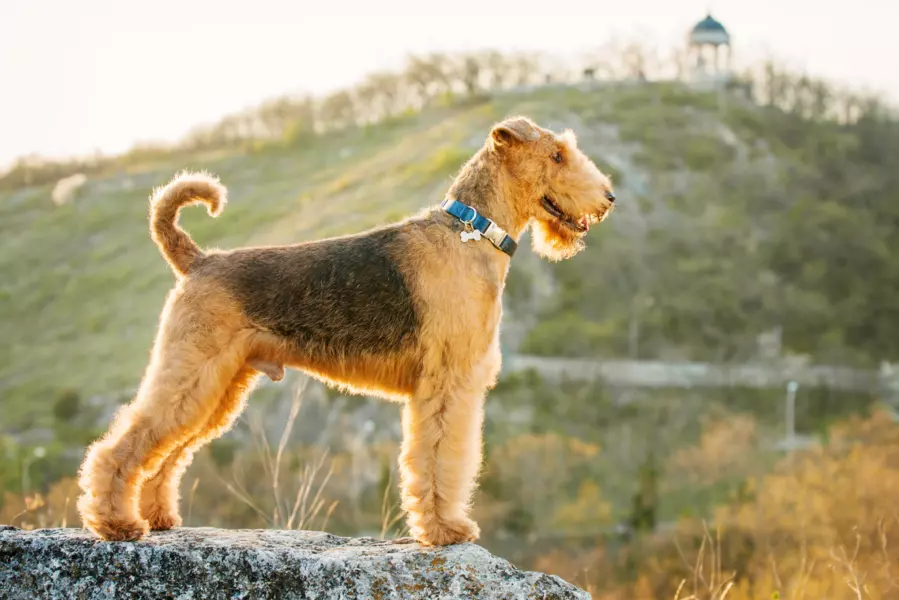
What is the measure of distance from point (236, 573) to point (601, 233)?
86865 millimetres

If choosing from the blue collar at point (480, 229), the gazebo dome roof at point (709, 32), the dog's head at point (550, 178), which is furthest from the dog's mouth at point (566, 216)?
the gazebo dome roof at point (709, 32)

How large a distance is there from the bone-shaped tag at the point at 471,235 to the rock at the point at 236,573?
199 cm

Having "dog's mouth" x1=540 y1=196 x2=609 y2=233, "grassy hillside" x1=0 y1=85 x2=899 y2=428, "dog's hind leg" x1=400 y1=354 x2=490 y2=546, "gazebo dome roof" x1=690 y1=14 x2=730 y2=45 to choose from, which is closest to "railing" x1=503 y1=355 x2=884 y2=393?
"grassy hillside" x1=0 y1=85 x2=899 y2=428

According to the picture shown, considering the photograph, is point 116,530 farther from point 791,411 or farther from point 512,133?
point 791,411

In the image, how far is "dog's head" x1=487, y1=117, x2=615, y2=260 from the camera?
6602mm

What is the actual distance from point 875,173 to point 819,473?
70.7 metres

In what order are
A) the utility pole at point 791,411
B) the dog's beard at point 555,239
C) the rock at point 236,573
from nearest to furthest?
the rock at point 236,573
the dog's beard at point 555,239
the utility pole at point 791,411

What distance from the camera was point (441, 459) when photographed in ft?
19.7

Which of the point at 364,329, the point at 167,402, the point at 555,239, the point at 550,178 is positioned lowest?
the point at 167,402

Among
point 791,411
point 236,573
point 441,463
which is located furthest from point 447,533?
point 791,411

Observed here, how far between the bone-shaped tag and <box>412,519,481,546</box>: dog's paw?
177cm

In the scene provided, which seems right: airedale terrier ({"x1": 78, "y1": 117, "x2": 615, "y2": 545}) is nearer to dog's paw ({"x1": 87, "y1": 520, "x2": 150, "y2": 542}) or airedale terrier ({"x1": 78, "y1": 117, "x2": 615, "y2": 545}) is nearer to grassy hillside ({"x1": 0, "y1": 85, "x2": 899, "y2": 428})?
dog's paw ({"x1": 87, "y1": 520, "x2": 150, "y2": 542})

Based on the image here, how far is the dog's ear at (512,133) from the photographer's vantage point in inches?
257

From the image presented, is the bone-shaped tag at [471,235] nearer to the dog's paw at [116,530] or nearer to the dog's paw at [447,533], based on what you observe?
the dog's paw at [447,533]
